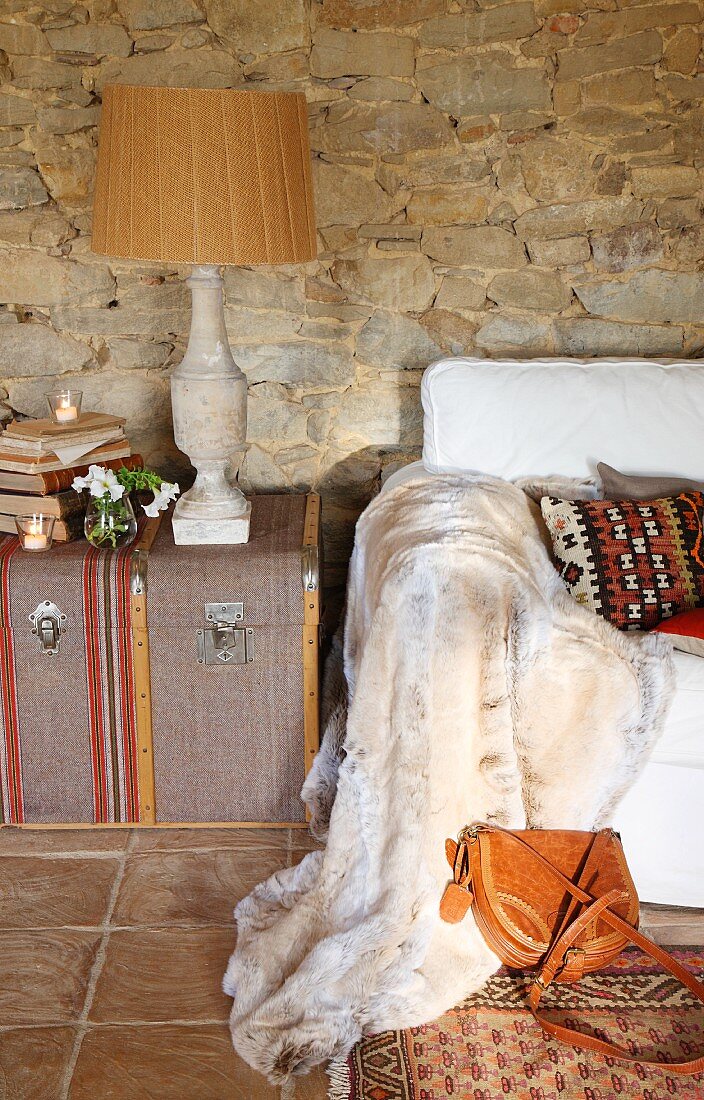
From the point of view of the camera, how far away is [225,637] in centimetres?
199

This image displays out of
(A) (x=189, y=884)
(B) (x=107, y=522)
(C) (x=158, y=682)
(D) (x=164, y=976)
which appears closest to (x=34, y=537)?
(B) (x=107, y=522)

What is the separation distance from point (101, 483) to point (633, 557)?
1.05 meters

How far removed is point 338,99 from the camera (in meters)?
2.32

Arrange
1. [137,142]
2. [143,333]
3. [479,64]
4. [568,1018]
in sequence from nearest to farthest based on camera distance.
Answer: [568,1018], [137,142], [479,64], [143,333]

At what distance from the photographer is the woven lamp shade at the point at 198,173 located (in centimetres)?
175

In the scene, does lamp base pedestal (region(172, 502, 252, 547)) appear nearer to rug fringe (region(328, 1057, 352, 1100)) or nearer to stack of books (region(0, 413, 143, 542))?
stack of books (region(0, 413, 143, 542))

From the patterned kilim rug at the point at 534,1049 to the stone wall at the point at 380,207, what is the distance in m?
1.37

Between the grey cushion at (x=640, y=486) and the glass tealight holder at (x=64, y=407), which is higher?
the glass tealight holder at (x=64, y=407)

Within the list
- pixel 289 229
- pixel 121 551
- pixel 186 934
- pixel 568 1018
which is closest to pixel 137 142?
pixel 289 229

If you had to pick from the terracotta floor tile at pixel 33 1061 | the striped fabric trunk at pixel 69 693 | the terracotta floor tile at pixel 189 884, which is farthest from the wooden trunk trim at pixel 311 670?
the terracotta floor tile at pixel 33 1061

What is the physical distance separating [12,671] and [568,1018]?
3.93 ft

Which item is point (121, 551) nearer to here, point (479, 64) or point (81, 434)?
point (81, 434)

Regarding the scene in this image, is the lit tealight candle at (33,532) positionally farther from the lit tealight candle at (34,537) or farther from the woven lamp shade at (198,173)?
the woven lamp shade at (198,173)

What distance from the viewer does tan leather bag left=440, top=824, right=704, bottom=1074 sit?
1563 mm
